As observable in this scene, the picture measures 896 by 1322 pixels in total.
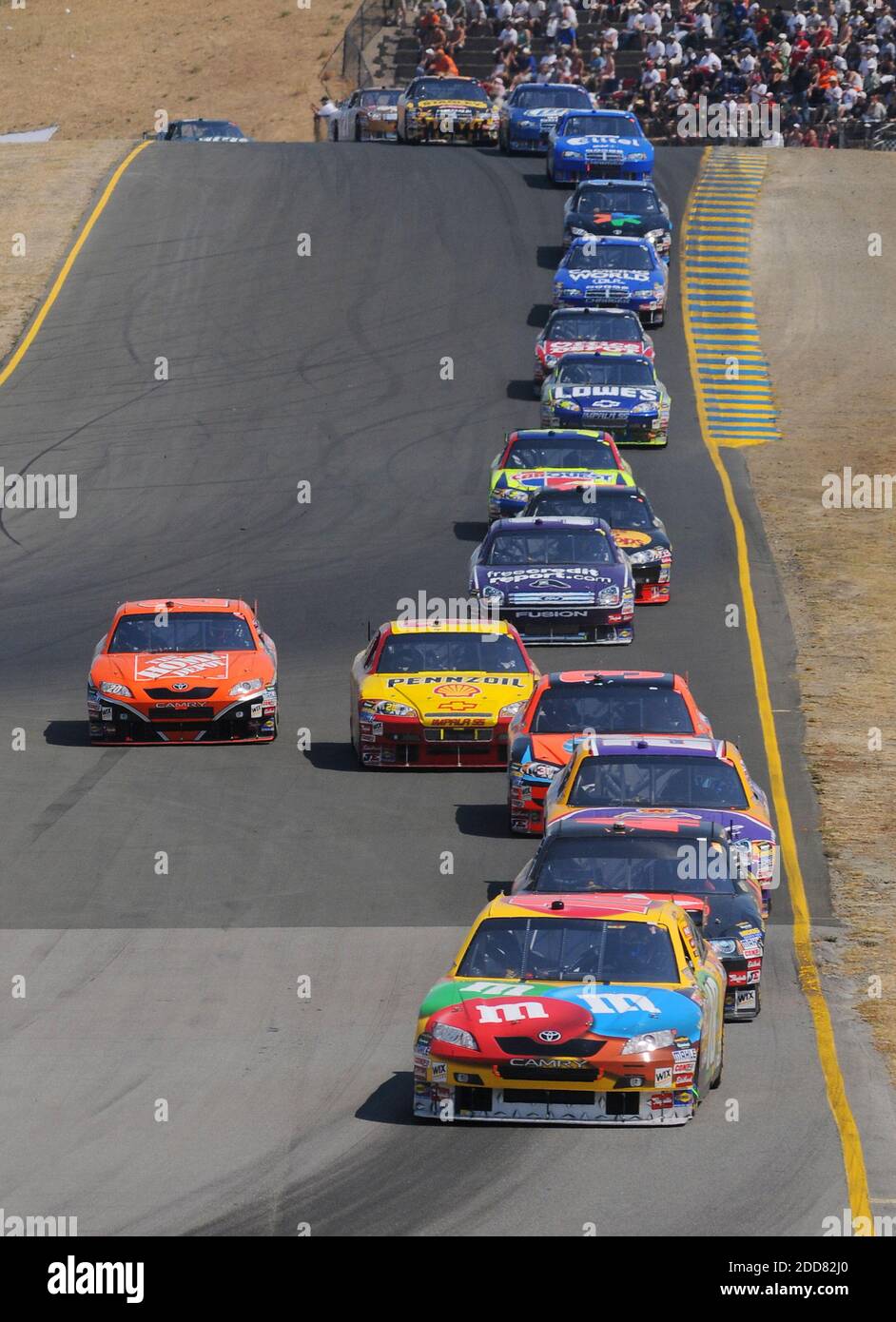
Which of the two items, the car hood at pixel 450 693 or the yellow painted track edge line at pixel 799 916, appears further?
the car hood at pixel 450 693

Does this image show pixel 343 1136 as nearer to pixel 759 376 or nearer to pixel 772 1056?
pixel 772 1056

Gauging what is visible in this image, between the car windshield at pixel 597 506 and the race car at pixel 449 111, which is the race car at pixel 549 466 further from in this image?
the race car at pixel 449 111

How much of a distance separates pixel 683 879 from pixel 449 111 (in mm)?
41280

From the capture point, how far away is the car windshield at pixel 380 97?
5847 cm

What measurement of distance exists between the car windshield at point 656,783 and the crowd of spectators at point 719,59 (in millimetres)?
40655

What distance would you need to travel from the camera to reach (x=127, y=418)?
1561 inches

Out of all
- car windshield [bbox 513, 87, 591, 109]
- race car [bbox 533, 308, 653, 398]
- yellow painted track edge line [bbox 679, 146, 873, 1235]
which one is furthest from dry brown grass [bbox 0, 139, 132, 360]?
yellow painted track edge line [bbox 679, 146, 873, 1235]

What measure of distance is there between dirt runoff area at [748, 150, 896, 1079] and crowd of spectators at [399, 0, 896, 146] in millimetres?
1422

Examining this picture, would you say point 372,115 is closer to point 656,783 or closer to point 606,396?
point 606,396

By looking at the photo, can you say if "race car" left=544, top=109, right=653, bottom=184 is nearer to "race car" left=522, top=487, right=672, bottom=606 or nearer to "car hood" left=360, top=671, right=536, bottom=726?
"race car" left=522, top=487, right=672, bottom=606

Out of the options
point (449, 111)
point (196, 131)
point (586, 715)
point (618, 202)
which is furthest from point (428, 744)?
point (196, 131)

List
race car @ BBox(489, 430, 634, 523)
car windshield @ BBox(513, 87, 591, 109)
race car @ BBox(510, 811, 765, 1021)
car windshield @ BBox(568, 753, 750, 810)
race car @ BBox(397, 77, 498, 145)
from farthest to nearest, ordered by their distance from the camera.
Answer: race car @ BBox(397, 77, 498, 145)
car windshield @ BBox(513, 87, 591, 109)
race car @ BBox(489, 430, 634, 523)
car windshield @ BBox(568, 753, 750, 810)
race car @ BBox(510, 811, 765, 1021)

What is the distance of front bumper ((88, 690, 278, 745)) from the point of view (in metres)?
23.4

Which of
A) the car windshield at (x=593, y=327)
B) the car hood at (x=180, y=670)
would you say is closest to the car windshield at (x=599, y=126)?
the car windshield at (x=593, y=327)
